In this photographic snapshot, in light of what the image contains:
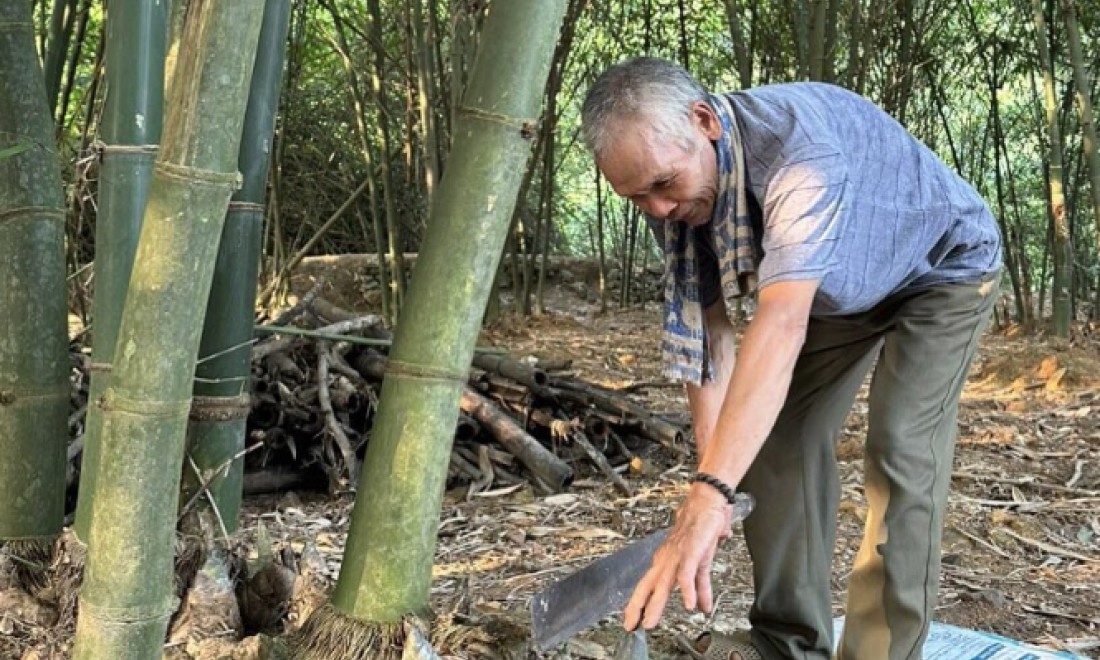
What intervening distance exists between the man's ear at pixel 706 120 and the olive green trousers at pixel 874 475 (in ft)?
1.78

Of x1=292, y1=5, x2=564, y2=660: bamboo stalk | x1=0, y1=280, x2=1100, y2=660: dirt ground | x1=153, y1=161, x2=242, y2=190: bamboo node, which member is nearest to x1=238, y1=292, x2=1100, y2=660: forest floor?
x1=0, y1=280, x2=1100, y2=660: dirt ground

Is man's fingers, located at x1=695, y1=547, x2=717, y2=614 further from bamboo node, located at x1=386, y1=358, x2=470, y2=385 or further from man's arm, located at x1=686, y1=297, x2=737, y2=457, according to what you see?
man's arm, located at x1=686, y1=297, x2=737, y2=457

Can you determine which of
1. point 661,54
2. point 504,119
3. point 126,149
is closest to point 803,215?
point 504,119

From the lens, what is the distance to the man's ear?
164 cm

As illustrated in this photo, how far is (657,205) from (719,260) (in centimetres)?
19

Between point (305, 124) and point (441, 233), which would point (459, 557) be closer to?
point (441, 233)

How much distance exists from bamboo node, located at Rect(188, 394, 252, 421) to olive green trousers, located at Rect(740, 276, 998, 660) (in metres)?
1.01

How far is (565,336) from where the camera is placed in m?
6.80

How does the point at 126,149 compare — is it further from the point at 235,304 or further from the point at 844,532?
the point at 844,532

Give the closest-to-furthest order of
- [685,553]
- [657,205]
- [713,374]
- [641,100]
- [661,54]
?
[685,553] → [641,100] → [657,205] → [713,374] → [661,54]

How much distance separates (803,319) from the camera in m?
1.56

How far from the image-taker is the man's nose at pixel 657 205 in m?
1.69

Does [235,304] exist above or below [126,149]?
below

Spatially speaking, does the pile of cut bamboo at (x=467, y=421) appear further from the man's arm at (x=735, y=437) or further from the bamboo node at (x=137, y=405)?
the bamboo node at (x=137, y=405)
